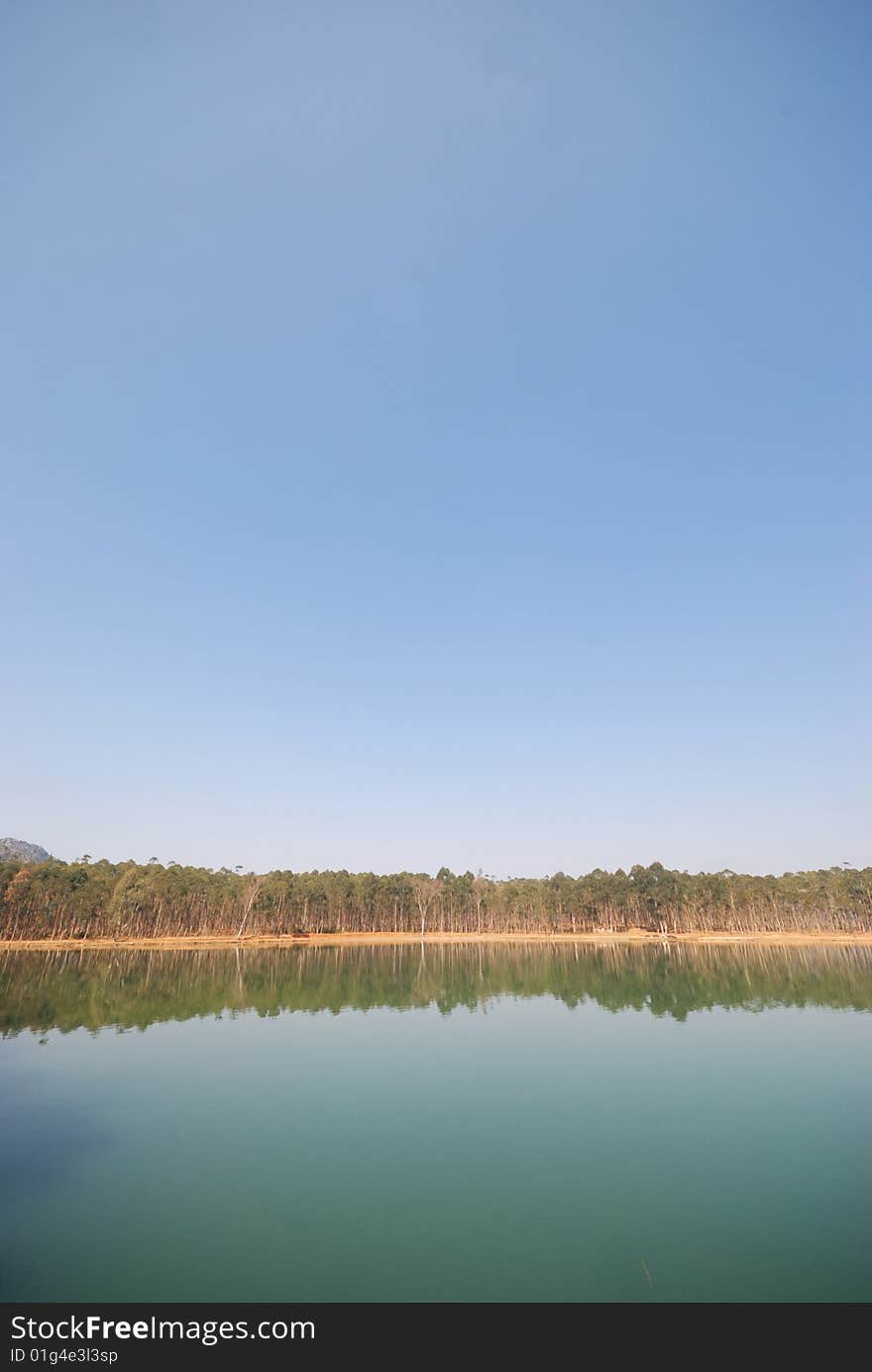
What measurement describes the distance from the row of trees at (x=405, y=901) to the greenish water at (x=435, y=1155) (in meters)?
62.5

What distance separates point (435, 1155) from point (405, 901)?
109350mm

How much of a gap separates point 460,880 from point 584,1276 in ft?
411

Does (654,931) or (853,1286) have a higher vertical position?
(853,1286)

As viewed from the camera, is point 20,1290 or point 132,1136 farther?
point 132,1136

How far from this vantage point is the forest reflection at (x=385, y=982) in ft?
134

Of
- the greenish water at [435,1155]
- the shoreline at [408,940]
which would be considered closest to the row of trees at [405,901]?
the shoreline at [408,940]

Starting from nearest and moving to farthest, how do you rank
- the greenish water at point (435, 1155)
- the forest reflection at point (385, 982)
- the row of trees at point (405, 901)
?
the greenish water at point (435, 1155) < the forest reflection at point (385, 982) < the row of trees at point (405, 901)

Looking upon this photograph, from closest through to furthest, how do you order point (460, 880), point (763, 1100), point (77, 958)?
point (763, 1100), point (77, 958), point (460, 880)

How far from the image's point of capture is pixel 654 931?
390 feet

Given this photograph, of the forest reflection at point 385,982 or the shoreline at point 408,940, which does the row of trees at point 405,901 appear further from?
the forest reflection at point 385,982

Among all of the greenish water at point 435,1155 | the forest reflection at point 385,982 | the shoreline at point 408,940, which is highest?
the greenish water at point 435,1155

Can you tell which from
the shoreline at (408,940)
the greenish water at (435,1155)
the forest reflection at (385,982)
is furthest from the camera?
the shoreline at (408,940)
